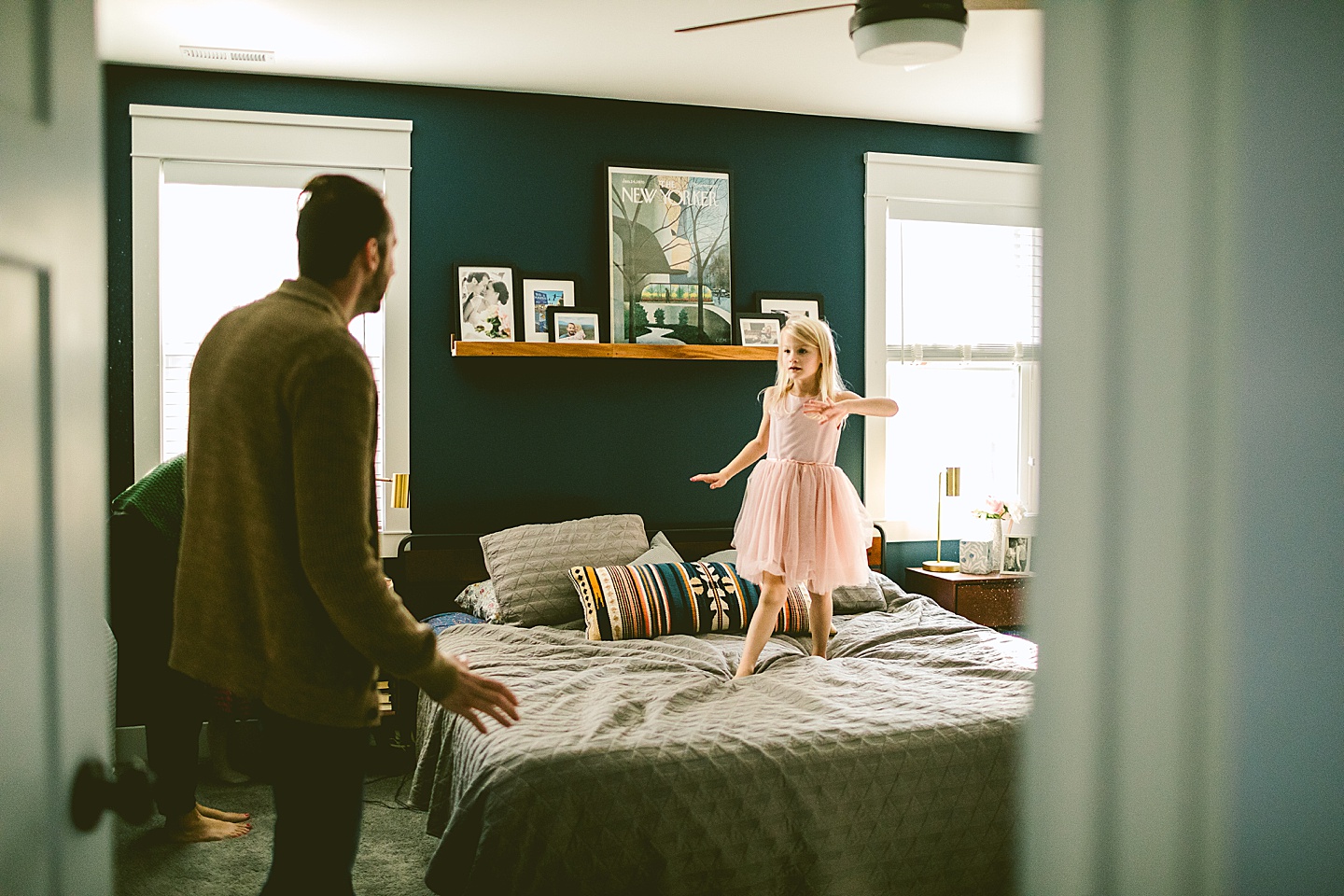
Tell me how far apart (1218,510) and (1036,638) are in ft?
0.67

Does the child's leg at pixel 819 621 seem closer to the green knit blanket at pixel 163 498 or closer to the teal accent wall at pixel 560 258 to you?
the teal accent wall at pixel 560 258

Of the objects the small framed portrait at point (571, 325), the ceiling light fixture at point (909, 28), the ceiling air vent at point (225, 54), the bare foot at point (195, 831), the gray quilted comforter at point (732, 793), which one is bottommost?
the bare foot at point (195, 831)

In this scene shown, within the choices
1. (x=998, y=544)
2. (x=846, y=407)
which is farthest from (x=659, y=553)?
(x=998, y=544)

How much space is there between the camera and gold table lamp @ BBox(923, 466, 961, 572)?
15.6 ft

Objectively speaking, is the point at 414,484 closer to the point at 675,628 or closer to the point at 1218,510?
the point at 675,628

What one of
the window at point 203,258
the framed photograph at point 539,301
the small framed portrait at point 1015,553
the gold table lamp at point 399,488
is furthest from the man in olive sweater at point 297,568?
the small framed portrait at point 1015,553

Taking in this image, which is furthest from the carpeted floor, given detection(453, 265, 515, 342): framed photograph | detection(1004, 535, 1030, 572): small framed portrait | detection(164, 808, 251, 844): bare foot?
detection(1004, 535, 1030, 572): small framed portrait

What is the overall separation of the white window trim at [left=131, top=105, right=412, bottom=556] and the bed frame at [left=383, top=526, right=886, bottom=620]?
0.29ft

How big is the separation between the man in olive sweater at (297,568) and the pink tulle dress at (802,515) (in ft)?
6.94

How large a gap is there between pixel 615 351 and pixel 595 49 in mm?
1212

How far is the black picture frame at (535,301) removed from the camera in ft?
14.6

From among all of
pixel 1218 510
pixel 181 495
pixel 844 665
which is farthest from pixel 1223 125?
pixel 181 495

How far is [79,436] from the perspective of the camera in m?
0.91

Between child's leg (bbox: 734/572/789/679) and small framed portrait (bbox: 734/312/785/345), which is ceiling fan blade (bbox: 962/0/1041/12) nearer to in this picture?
child's leg (bbox: 734/572/789/679)
